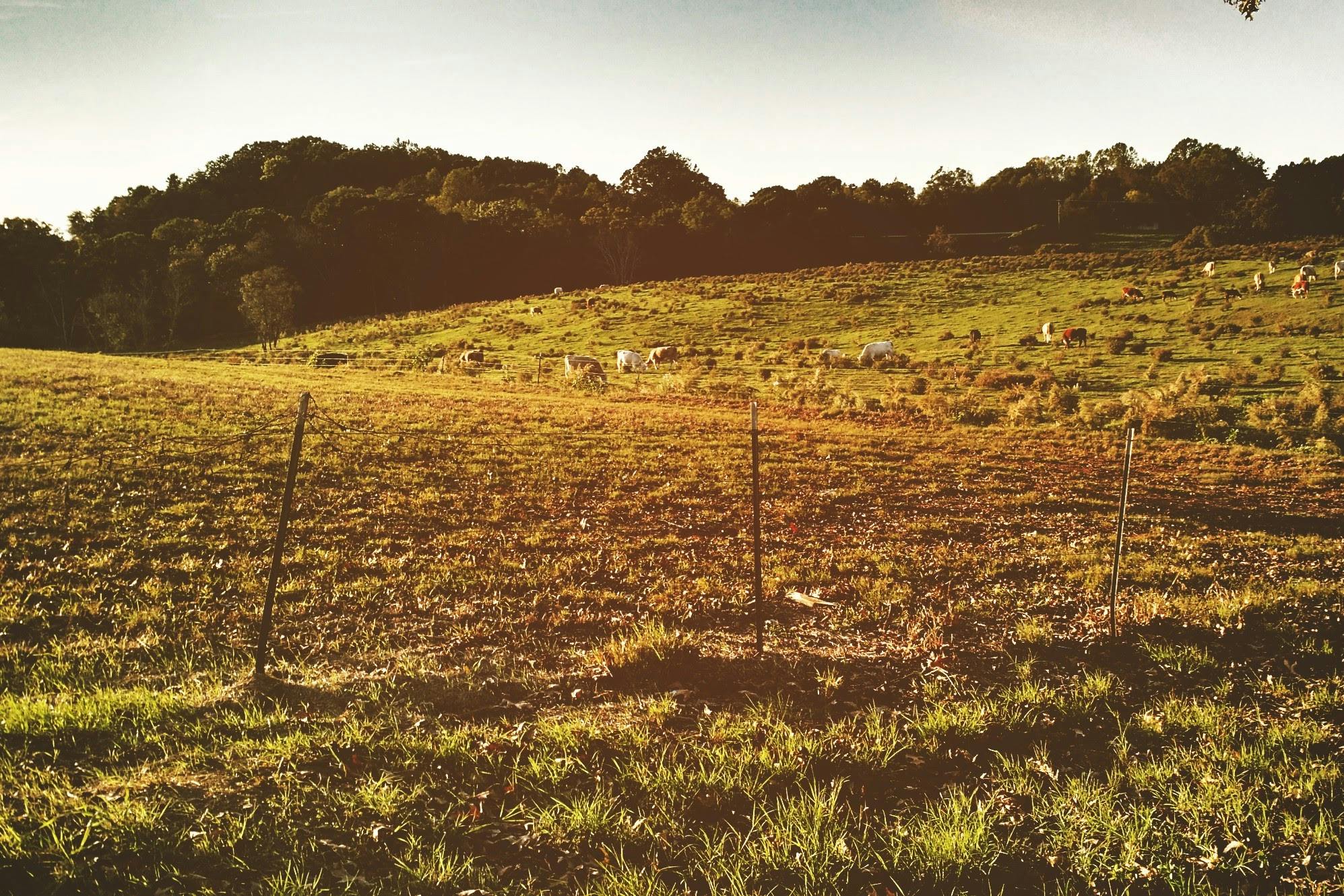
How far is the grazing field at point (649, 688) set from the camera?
4289 millimetres

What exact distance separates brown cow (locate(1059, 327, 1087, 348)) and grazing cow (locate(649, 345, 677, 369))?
22.7m

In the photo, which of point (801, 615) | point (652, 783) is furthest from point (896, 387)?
point (652, 783)

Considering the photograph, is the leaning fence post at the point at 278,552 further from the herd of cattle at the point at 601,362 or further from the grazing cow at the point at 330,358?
the grazing cow at the point at 330,358

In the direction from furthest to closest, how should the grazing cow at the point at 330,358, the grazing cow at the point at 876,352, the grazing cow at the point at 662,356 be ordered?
the grazing cow at the point at 330,358, the grazing cow at the point at 662,356, the grazing cow at the point at 876,352

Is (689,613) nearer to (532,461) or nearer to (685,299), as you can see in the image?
(532,461)

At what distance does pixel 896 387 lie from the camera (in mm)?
31656

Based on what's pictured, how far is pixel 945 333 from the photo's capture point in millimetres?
42844

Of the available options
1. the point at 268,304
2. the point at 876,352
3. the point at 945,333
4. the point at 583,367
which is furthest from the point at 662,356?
the point at 268,304

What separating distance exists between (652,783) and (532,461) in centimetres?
1295

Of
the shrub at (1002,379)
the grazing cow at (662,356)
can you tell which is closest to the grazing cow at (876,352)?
the shrub at (1002,379)

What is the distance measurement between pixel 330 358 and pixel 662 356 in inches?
951

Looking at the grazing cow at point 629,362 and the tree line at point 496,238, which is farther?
the tree line at point 496,238

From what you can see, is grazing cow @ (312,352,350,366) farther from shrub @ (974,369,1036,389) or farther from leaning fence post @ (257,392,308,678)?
leaning fence post @ (257,392,308,678)

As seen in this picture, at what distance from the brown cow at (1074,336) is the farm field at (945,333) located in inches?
25.8
